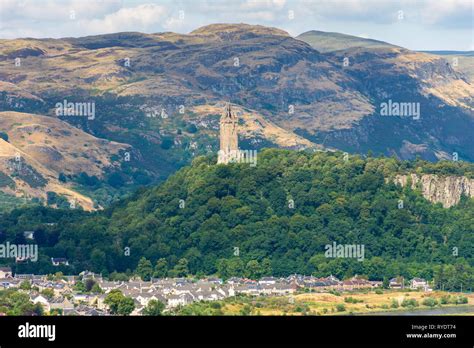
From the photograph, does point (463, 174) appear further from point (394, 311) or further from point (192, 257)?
point (394, 311)

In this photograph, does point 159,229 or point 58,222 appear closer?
point 159,229

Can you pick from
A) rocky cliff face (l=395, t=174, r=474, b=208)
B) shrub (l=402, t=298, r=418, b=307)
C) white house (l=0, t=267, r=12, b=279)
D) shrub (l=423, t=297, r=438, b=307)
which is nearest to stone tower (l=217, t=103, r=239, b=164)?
rocky cliff face (l=395, t=174, r=474, b=208)

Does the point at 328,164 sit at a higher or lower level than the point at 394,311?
higher

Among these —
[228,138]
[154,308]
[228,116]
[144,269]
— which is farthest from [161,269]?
[228,116]

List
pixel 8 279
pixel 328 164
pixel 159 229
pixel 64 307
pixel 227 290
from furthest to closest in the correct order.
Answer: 1. pixel 328 164
2. pixel 159 229
3. pixel 8 279
4. pixel 227 290
5. pixel 64 307

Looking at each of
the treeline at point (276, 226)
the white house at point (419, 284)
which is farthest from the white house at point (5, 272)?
the white house at point (419, 284)
